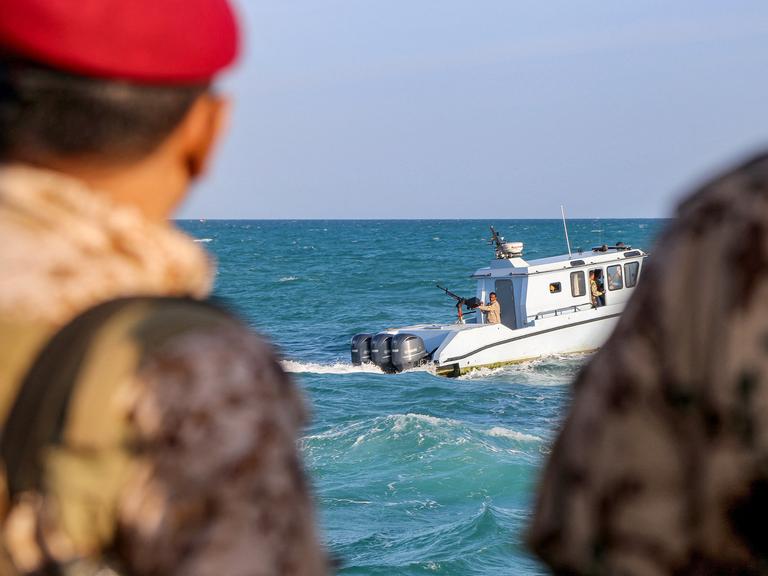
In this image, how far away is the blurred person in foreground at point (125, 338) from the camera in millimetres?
1112

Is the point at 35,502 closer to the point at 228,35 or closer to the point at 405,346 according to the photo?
the point at 228,35

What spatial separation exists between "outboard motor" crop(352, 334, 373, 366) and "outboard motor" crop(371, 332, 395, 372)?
25cm

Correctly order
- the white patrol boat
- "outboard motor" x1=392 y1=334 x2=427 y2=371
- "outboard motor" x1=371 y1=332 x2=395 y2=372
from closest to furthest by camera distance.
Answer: the white patrol boat
"outboard motor" x1=392 y1=334 x2=427 y2=371
"outboard motor" x1=371 y1=332 x2=395 y2=372

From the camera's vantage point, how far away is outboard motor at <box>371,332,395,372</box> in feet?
84.9

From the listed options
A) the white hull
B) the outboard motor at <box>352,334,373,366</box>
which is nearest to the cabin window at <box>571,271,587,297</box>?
the white hull

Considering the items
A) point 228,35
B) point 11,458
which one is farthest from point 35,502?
point 228,35

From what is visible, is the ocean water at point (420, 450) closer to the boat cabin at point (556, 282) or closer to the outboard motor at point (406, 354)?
the outboard motor at point (406, 354)

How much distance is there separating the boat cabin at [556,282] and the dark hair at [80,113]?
77.2ft

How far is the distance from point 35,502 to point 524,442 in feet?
60.7

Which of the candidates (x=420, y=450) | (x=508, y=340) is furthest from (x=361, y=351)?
(x=420, y=450)

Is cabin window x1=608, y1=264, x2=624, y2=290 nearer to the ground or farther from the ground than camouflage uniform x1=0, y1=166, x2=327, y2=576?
nearer to the ground

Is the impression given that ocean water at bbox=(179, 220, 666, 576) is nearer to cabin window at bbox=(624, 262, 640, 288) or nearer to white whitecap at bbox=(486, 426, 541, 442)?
white whitecap at bbox=(486, 426, 541, 442)

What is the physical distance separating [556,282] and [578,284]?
20.1 inches

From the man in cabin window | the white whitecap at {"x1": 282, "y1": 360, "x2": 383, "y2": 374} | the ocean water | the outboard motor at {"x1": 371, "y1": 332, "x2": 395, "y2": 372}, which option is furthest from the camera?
the white whitecap at {"x1": 282, "y1": 360, "x2": 383, "y2": 374}
